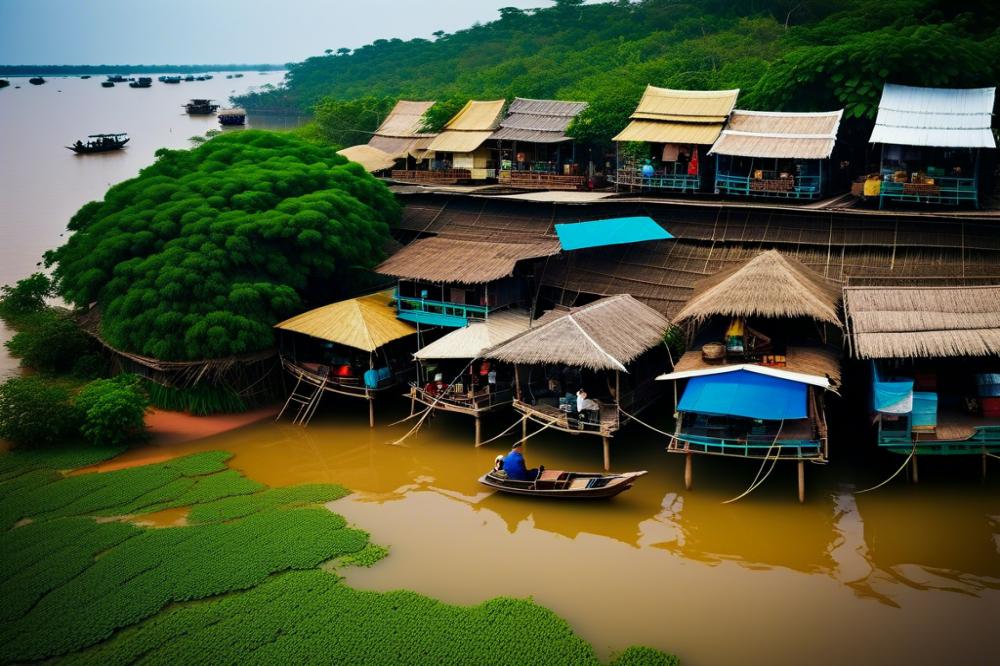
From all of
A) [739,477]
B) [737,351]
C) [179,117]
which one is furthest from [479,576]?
[179,117]

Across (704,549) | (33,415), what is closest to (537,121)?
(33,415)

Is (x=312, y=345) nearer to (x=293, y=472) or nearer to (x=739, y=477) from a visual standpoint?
(x=293, y=472)

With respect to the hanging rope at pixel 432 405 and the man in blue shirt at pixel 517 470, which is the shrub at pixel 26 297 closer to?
the hanging rope at pixel 432 405

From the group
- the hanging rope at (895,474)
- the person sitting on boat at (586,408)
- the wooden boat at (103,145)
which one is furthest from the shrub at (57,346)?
the wooden boat at (103,145)

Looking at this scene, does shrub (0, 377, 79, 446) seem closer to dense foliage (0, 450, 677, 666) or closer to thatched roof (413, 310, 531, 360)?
dense foliage (0, 450, 677, 666)

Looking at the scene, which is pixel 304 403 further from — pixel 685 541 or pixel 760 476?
pixel 760 476

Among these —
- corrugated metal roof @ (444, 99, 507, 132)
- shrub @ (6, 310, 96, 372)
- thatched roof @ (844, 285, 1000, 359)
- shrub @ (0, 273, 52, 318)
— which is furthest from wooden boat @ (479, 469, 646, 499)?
shrub @ (0, 273, 52, 318)
